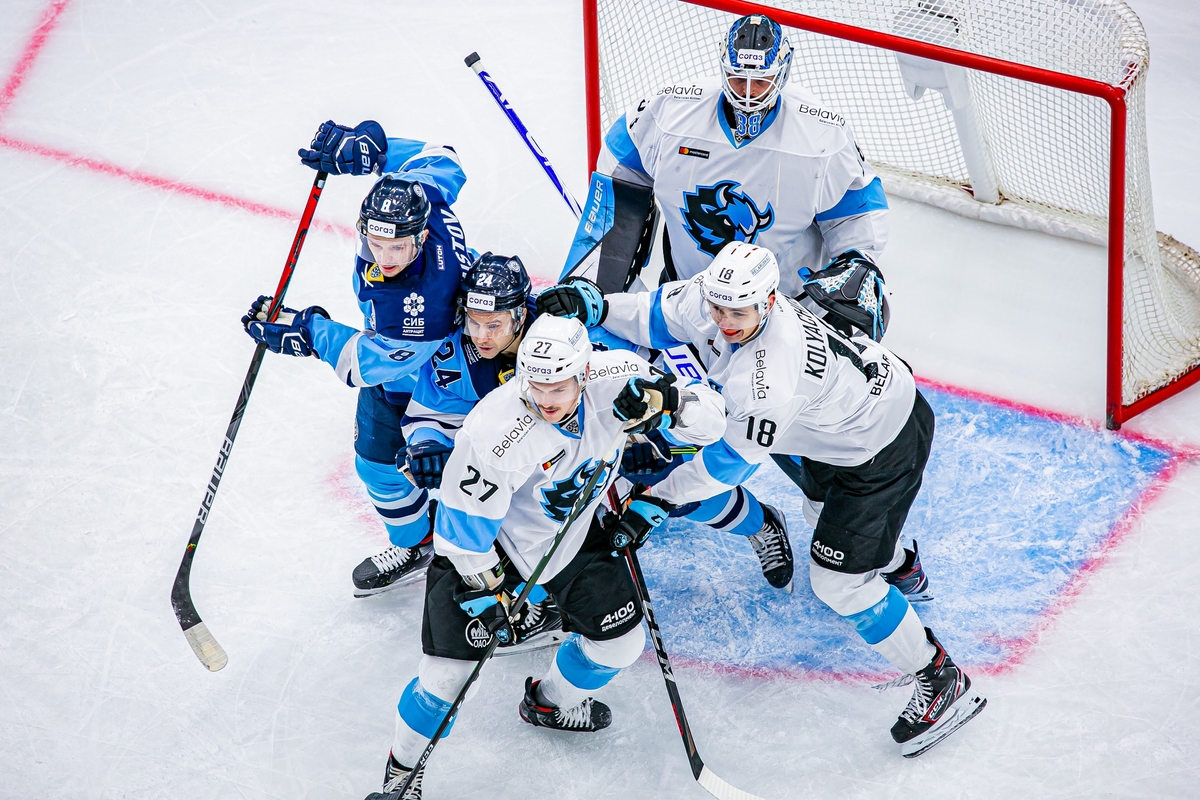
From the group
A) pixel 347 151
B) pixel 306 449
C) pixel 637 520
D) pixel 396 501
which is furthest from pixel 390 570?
pixel 347 151

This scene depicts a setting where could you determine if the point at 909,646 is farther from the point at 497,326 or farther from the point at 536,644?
the point at 497,326

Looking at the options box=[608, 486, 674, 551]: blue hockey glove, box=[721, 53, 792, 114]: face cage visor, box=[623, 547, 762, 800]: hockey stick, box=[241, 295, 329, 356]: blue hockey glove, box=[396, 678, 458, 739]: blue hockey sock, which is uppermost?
box=[721, 53, 792, 114]: face cage visor

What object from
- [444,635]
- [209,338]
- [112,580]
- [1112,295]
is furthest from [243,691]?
[1112,295]

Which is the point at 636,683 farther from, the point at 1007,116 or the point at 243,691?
the point at 1007,116

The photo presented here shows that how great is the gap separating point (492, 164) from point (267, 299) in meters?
1.97

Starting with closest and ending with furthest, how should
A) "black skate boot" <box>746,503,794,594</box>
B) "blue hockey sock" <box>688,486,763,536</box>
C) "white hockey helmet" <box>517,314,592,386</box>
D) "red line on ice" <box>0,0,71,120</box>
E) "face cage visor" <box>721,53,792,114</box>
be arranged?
"white hockey helmet" <box>517,314,592,386</box>, "face cage visor" <box>721,53,792,114</box>, "blue hockey sock" <box>688,486,763,536</box>, "black skate boot" <box>746,503,794,594</box>, "red line on ice" <box>0,0,71,120</box>

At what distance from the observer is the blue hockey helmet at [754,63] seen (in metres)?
2.87

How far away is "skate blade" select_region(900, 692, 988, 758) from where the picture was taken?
296 cm

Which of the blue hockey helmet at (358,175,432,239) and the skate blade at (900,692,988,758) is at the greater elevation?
the blue hockey helmet at (358,175,432,239)

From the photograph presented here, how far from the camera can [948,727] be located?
9.73 ft

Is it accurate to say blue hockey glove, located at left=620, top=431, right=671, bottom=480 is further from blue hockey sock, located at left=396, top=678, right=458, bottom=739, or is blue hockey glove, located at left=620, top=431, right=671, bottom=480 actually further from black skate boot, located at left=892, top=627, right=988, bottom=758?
black skate boot, located at left=892, top=627, right=988, bottom=758

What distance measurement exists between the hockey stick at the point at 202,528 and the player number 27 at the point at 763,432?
1419 mm

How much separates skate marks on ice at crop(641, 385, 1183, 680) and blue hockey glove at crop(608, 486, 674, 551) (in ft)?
2.31

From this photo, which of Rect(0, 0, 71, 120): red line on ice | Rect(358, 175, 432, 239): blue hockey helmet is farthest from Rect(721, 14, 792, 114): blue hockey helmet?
Rect(0, 0, 71, 120): red line on ice
